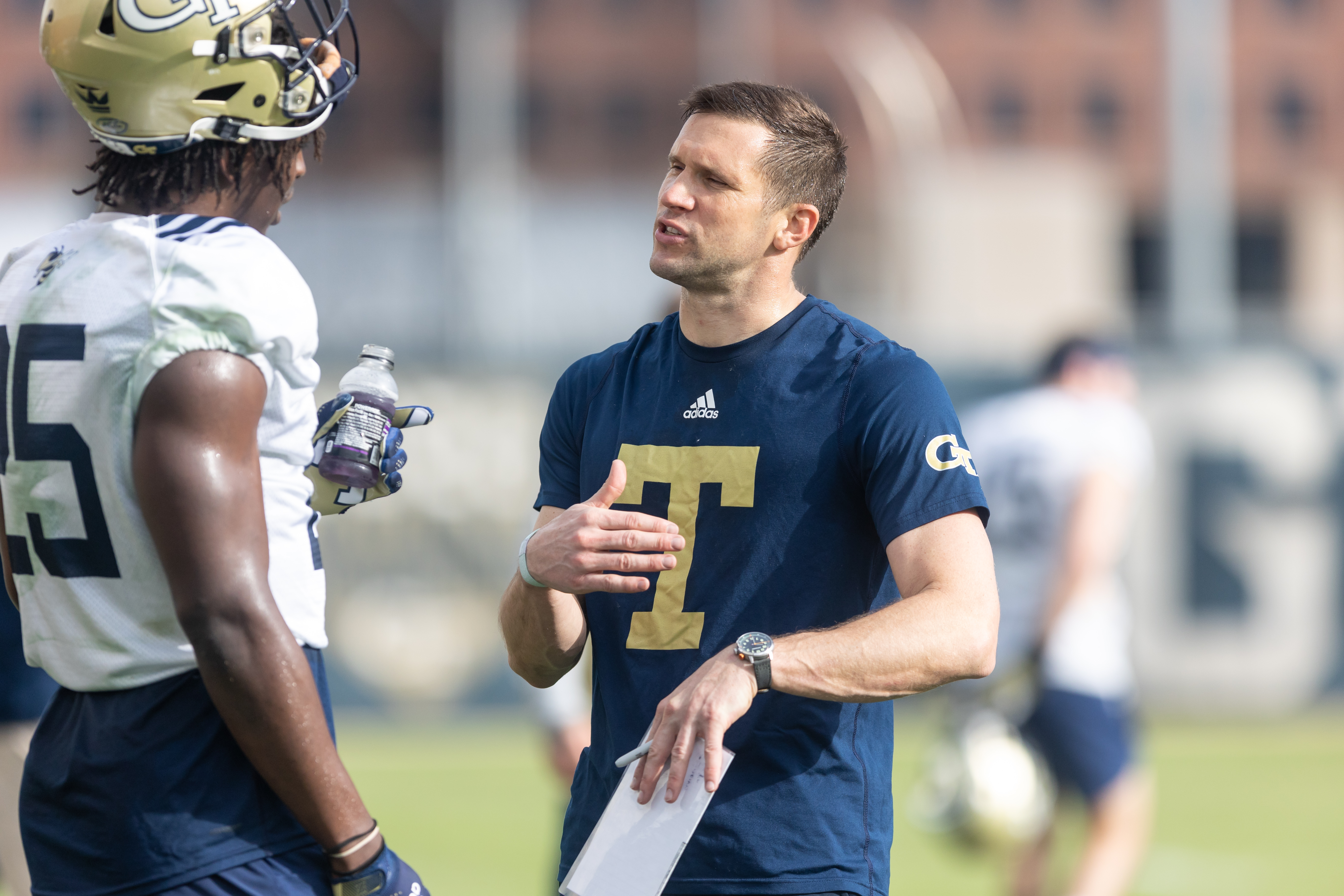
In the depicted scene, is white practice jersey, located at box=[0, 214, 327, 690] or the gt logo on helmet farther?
the gt logo on helmet

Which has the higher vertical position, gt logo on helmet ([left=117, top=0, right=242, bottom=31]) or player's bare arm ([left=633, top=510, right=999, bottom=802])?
gt logo on helmet ([left=117, top=0, right=242, bottom=31])

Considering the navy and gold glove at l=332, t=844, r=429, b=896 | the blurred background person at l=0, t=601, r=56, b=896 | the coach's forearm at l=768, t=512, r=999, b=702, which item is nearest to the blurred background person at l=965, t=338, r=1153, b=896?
the blurred background person at l=0, t=601, r=56, b=896

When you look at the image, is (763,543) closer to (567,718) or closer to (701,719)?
(701,719)

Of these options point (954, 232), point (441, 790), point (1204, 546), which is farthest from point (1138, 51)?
point (441, 790)

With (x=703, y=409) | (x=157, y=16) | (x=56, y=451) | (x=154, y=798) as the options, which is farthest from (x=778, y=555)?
(x=157, y=16)

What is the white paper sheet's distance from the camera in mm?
2531

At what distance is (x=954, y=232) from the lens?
3603cm

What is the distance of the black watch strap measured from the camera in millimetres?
2520

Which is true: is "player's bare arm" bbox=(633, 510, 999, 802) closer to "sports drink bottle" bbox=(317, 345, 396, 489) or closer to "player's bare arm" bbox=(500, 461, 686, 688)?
"player's bare arm" bbox=(500, 461, 686, 688)

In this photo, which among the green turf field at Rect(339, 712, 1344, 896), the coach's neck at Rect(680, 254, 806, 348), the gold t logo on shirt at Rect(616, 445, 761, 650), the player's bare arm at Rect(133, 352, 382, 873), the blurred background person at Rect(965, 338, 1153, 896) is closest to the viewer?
the player's bare arm at Rect(133, 352, 382, 873)

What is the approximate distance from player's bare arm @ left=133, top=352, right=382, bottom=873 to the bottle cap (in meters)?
0.56

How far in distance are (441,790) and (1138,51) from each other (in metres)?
43.2

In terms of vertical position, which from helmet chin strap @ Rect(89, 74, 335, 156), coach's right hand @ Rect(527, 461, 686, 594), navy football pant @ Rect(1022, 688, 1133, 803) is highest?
helmet chin strap @ Rect(89, 74, 335, 156)

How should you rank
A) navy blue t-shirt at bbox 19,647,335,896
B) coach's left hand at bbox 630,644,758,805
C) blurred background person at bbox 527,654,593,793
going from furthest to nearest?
blurred background person at bbox 527,654,593,793, coach's left hand at bbox 630,644,758,805, navy blue t-shirt at bbox 19,647,335,896
